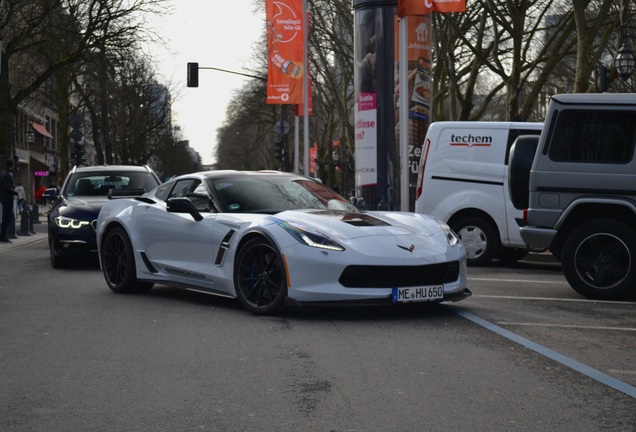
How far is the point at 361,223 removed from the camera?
962cm

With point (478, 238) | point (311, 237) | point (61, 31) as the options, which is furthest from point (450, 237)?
point (61, 31)

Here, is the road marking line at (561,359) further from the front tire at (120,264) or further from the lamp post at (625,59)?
the lamp post at (625,59)

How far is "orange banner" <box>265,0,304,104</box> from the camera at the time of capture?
97.2 ft

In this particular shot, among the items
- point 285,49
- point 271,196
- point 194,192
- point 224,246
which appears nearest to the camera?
point 224,246

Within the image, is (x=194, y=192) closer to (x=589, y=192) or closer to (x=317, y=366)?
(x=589, y=192)

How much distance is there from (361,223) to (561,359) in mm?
2748

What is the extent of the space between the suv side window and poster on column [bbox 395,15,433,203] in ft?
30.1

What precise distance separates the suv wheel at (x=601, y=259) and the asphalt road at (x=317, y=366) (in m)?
0.35

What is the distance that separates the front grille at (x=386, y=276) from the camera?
30.0 feet

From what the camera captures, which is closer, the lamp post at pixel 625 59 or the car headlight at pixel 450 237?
the car headlight at pixel 450 237

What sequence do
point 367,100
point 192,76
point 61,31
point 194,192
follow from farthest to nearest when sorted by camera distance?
point 192,76 < point 61,31 < point 367,100 < point 194,192

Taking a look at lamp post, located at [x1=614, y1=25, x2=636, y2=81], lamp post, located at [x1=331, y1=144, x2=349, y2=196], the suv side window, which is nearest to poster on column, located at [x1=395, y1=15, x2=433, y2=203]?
lamp post, located at [x1=614, y1=25, x2=636, y2=81]

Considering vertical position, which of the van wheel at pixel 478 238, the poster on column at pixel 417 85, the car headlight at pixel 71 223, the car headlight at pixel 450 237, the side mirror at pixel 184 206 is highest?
the poster on column at pixel 417 85

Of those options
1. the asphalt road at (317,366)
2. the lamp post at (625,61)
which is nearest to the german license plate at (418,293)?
the asphalt road at (317,366)
